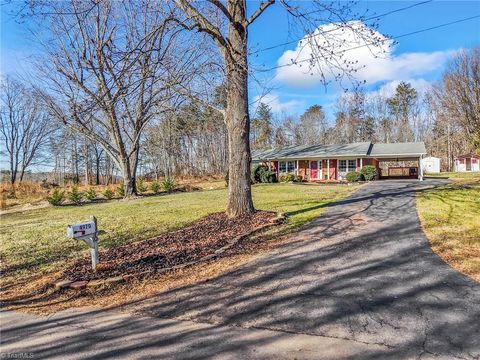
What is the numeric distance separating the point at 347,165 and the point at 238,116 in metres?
20.4

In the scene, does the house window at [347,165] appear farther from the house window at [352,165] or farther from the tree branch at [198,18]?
the tree branch at [198,18]

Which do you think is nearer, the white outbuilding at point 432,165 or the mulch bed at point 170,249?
the mulch bed at point 170,249

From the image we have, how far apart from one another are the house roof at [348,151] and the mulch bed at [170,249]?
766 inches

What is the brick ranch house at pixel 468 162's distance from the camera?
4009 cm

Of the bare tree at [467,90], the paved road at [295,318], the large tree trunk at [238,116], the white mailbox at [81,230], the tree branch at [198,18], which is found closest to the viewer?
the paved road at [295,318]

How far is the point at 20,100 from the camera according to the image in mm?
37969

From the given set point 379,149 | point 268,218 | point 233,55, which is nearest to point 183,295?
point 268,218

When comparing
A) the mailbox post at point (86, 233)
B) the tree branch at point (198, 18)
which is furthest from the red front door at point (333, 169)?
the mailbox post at point (86, 233)

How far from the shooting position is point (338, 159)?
2644 cm

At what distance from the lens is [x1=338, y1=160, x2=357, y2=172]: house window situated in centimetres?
2603

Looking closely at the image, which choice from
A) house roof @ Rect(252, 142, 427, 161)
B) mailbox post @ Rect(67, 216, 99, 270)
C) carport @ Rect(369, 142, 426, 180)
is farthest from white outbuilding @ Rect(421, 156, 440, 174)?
mailbox post @ Rect(67, 216, 99, 270)

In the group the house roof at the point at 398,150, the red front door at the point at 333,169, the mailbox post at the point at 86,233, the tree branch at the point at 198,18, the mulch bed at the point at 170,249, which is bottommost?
the mulch bed at the point at 170,249

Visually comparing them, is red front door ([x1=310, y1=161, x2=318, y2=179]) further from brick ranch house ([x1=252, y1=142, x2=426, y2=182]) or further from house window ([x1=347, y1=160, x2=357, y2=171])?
house window ([x1=347, y1=160, x2=357, y2=171])

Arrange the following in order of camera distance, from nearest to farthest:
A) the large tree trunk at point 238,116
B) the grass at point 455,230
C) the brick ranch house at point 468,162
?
the grass at point 455,230, the large tree trunk at point 238,116, the brick ranch house at point 468,162
